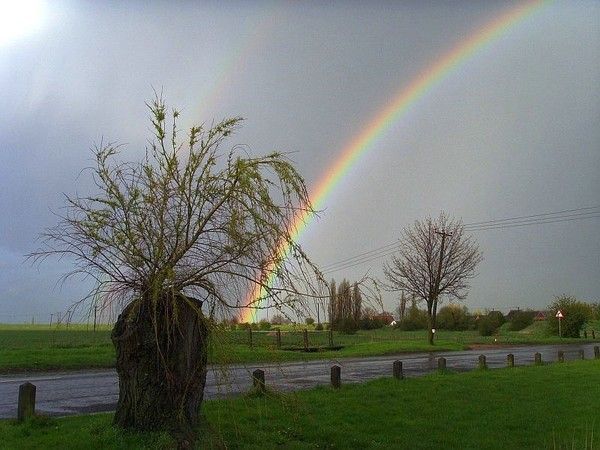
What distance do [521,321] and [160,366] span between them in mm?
70603

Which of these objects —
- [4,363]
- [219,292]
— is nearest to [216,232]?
[219,292]

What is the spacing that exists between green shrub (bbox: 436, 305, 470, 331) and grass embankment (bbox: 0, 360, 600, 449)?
198ft

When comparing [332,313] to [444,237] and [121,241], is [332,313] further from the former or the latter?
[444,237]

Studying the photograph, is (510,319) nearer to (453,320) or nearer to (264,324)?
(453,320)

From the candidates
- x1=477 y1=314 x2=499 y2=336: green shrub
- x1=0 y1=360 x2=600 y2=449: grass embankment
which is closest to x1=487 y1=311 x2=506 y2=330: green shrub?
x1=477 y1=314 x2=499 y2=336: green shrub

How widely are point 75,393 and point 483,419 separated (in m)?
9.37

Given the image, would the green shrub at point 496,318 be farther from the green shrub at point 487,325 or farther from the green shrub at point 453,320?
the green shrub at point 453,320

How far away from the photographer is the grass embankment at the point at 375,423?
8.20 metres

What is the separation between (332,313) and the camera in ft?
25.9

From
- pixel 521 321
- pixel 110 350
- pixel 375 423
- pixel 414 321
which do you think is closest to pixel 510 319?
pixel 521 321

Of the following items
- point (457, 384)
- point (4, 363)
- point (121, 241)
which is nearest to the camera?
point (121, 241)

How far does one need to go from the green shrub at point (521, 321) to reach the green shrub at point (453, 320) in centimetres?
499

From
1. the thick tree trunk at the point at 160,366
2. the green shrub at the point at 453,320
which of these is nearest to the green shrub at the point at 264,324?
the thick tree trunk at the point at 160,366

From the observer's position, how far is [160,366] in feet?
26.1
